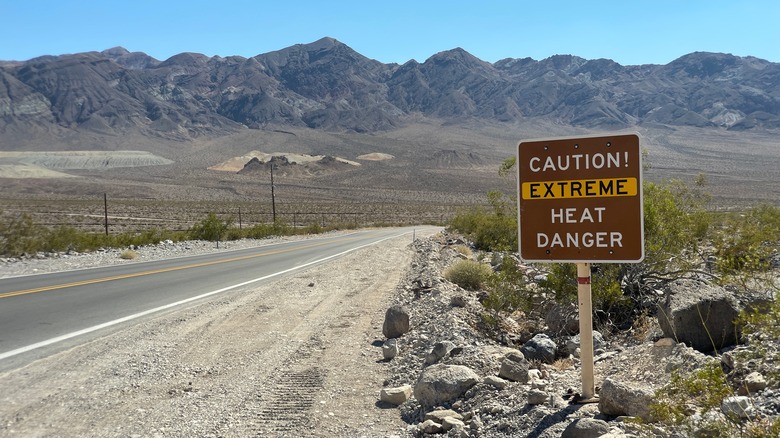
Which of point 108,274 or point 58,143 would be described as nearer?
point 108,274

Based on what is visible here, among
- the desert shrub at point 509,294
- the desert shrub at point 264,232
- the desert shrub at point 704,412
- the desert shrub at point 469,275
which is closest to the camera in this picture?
the desert shrub at point 704,412

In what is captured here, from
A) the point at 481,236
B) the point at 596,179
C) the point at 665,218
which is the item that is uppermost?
the point at 596,179

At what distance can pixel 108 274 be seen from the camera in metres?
17.3

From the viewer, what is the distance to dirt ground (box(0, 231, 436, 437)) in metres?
5.63

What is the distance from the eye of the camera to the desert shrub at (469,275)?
13293 millimetres

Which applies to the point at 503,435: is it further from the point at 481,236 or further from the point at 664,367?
the point at 481,236

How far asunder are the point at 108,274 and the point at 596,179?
15.5 m

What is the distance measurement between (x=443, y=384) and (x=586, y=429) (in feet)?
5.85

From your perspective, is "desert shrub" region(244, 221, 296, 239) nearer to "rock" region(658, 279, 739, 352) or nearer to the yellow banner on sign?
"rock" region(658, 279, 739, 352)

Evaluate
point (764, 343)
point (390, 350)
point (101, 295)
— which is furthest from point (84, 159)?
point (764, 343)

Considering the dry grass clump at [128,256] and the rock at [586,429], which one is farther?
the dry grass clump at [128,256]

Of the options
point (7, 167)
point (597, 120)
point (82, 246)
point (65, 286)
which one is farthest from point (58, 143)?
point (65, 286)

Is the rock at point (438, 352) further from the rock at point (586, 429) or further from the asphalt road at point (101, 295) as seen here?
the asphalt road at point (101, 295)

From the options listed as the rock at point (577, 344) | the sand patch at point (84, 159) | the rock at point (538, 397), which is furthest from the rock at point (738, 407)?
the sand patch at point (84, 159)
